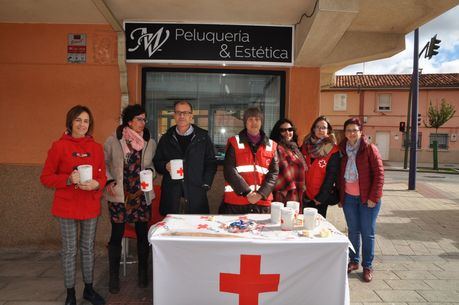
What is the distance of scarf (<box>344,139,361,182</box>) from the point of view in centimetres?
374

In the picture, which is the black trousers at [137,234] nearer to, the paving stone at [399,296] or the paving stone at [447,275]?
the paving stone at [399,296]

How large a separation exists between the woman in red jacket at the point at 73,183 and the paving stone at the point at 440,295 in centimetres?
322

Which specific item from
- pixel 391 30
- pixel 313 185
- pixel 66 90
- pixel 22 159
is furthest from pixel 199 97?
pixel 391 30

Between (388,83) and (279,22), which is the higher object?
(388,83)

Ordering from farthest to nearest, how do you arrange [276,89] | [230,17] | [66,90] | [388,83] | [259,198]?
[388,83], [276,89], [66,90], [230,17], [259,198]

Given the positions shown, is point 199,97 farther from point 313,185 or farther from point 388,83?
point 388,83

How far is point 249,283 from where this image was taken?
8.21 ft

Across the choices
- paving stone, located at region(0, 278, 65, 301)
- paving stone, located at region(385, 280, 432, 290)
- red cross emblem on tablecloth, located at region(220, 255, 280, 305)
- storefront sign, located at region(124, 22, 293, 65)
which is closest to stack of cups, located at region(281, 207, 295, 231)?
red cross emblem on tablecloth, located at region(220, 255, 280, 305)

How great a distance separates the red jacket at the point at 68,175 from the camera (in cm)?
290

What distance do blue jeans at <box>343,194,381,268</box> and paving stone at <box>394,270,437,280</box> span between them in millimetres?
489

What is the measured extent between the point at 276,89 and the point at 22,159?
11.6 ft

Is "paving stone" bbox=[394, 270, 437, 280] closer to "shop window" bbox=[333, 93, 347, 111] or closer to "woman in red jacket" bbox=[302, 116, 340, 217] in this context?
"woman in red jacket" bbox=[302, 116, 340, 217]

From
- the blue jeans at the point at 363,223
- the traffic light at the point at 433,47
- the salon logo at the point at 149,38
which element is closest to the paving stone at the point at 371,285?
the blue jeans at the point at 363,223

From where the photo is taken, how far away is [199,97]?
5.05m
